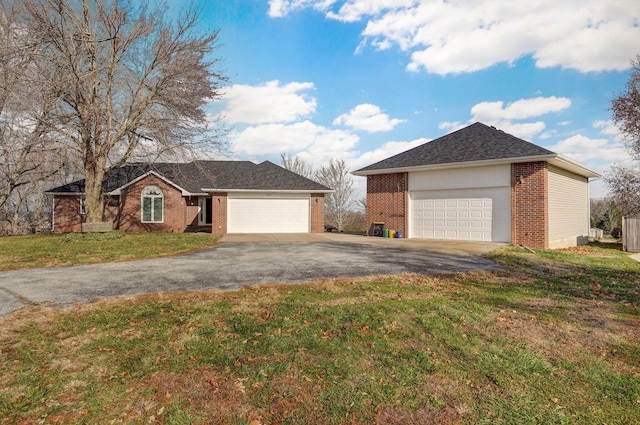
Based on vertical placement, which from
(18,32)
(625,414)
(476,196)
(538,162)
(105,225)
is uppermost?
(18,32)

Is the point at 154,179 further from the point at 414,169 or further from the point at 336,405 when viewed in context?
the point at 336,405

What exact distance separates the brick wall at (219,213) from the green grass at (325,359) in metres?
14.6

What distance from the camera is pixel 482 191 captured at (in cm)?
1488

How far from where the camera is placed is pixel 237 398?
9.68 ft

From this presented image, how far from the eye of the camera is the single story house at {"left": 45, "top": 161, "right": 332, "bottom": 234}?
67.7 feet

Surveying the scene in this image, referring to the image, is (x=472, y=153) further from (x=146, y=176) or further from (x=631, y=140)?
(x=146, y=176)

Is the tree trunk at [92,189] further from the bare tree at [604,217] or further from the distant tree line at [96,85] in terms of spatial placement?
the bare tree at [604,217]

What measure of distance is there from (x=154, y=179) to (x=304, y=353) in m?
21.7

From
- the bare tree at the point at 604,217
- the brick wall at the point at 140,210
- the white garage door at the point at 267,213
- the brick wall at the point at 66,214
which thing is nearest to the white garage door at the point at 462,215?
the white garage door at the point at 267,213

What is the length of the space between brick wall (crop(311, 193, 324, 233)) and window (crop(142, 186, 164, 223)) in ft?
32.9

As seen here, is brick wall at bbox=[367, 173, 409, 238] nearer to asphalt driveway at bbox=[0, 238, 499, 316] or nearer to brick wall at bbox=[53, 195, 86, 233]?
asphalt driveway at bbox=[0, 238, 499, 316]

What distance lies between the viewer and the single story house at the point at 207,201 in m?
20.6

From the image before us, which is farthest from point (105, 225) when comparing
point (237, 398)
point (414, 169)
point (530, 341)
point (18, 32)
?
point (530, 341)

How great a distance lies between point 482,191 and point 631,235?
642cm
